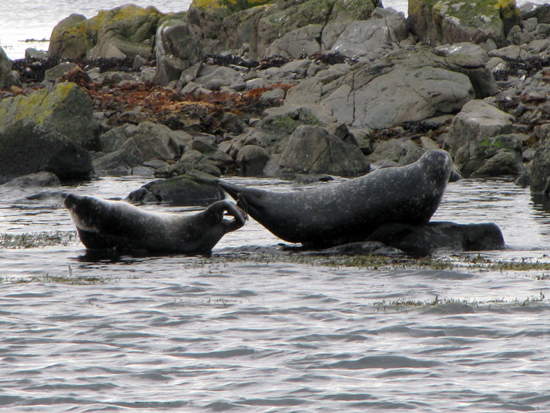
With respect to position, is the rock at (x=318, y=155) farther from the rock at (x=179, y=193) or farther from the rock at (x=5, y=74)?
the rock at (x=5, y=74)

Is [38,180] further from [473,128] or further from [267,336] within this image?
[267,336]

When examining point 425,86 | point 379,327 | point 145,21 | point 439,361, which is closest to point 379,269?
point 379,327

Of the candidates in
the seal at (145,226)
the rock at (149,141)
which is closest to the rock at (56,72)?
the rock at (149,141)

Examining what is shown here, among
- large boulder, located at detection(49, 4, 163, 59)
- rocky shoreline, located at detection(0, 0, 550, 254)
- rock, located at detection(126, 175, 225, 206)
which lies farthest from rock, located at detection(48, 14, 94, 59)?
rock, located at detection(126, 175, 225, 206)

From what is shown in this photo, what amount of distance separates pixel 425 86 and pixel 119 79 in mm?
17316

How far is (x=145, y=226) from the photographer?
32.7ft

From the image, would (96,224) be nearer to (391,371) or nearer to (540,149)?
(391,371)

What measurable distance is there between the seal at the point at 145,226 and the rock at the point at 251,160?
1368cm

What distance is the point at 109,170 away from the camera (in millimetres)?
23500

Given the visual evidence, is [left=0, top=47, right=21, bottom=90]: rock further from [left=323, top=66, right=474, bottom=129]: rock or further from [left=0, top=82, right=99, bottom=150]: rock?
[left=323, top=66, right=474, bottom=129]: rock

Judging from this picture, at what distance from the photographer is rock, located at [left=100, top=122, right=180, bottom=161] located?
2531 cm

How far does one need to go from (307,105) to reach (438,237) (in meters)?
17.1

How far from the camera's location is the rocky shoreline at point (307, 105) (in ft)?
73.0

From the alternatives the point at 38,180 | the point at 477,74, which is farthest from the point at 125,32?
the point at 38,180
